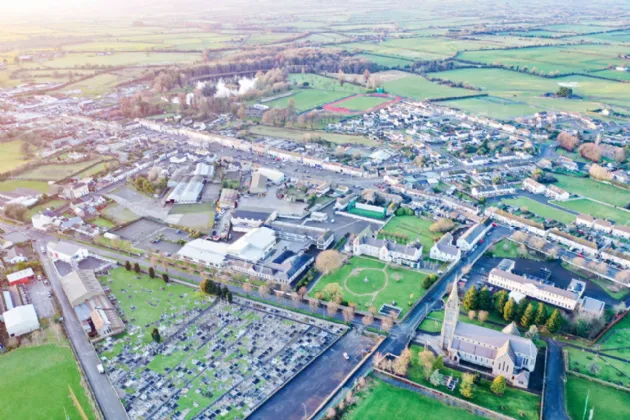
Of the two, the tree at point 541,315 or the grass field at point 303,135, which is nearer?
the tree at point 541,315

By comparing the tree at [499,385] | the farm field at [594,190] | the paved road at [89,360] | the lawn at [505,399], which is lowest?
the paved road at [89,360]

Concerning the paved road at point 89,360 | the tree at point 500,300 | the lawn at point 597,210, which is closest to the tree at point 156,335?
the paved road at point 89,360

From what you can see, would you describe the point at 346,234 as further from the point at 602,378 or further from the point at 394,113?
the point at 394,113

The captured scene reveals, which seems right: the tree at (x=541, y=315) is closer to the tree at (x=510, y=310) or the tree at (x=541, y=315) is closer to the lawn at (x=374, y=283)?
the tree at (x=510, y=310)

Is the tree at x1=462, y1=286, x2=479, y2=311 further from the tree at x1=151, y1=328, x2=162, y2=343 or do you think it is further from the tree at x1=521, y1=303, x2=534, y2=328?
the tree at x1=151, y1=328, x2=162, y2=343

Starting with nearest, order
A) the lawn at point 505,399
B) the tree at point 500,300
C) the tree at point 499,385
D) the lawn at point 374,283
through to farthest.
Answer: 1. the lawn at point 505,399
2. the tree at point 499,385
3. the tree at point 500,300
4. the lawn at point 374,283

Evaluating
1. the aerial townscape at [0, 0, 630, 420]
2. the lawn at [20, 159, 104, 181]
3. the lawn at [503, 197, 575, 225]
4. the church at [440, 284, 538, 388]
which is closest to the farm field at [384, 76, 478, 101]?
the aerial townscape at [0, 0, 630, 420]

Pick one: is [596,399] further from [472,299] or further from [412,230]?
[412,230]
